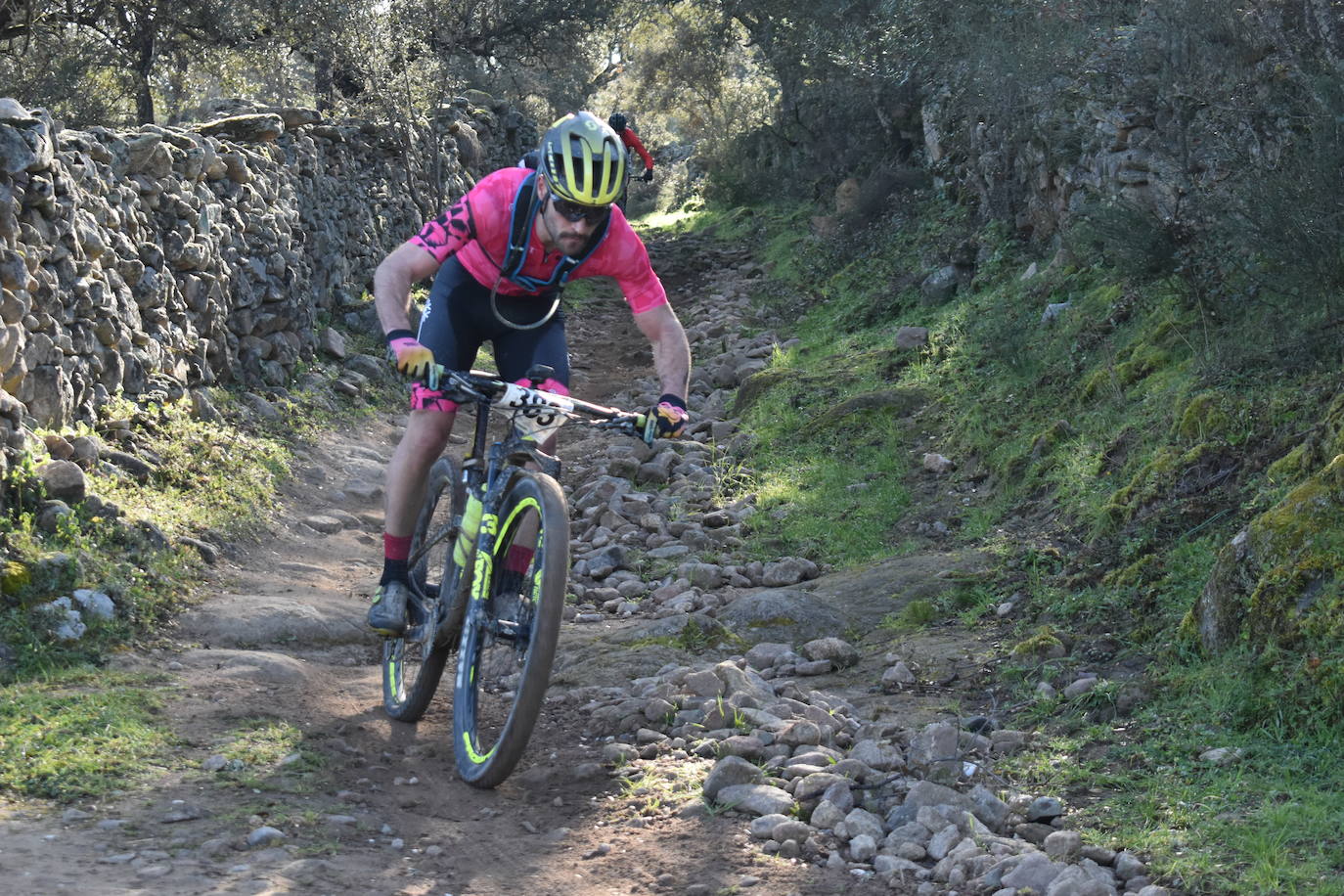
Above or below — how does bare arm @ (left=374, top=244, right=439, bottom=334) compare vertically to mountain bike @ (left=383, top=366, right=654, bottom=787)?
above

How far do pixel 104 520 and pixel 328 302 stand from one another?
20.5 feet

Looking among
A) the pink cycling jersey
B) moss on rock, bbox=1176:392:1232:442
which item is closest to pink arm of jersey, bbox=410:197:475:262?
the pink cycling jersey

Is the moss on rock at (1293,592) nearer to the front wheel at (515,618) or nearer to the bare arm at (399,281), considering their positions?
the front wheel at (515,618)

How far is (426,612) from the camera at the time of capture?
4938 mm

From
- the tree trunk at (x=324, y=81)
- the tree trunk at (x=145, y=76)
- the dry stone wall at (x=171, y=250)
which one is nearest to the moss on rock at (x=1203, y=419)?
the dry stone wall at (x=171, y=250)

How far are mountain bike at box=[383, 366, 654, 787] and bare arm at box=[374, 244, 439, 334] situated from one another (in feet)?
1.08

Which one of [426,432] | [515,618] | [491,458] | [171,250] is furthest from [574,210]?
[171,250]

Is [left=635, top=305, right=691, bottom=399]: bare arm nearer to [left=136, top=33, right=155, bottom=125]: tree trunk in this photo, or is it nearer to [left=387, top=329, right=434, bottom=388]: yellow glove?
[left=387, top=329, right=434, bottom=388]: yellow glove

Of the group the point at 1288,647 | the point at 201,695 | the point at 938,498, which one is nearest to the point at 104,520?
the point at 201,695

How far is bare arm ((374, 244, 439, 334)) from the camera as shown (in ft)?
14.5

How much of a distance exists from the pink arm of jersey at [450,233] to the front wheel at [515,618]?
0.98m

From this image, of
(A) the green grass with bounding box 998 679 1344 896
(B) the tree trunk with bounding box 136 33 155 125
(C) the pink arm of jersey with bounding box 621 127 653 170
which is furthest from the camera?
(B) the tree trunk with bounding box 136 33 155 125

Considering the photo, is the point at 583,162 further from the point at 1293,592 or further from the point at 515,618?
the point at 1293,592

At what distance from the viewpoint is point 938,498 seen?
316 inches
